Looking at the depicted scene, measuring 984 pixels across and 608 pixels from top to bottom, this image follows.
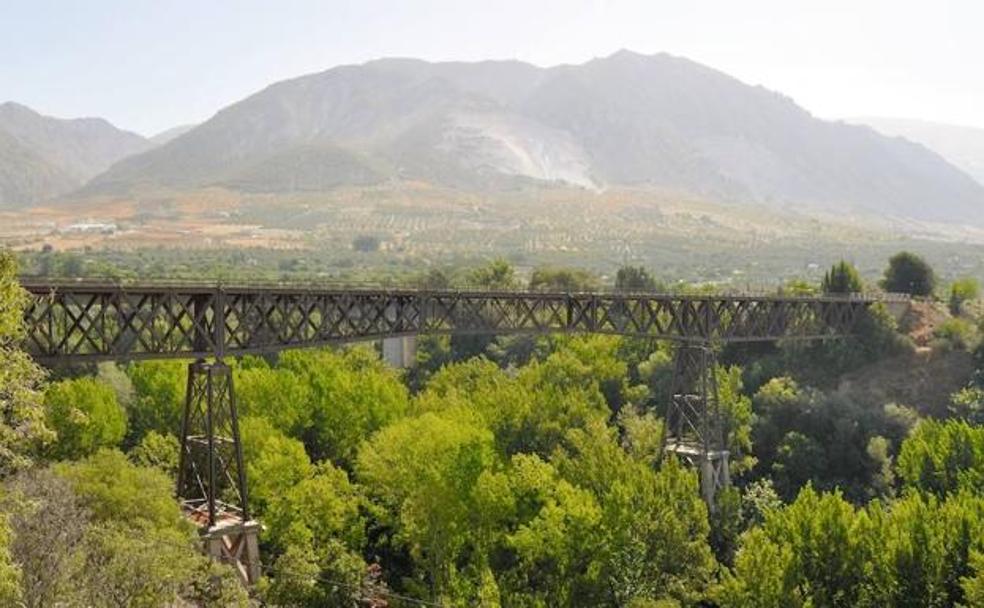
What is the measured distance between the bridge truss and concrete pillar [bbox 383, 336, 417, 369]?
32.9 m

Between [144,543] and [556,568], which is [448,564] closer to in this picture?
[556,568]

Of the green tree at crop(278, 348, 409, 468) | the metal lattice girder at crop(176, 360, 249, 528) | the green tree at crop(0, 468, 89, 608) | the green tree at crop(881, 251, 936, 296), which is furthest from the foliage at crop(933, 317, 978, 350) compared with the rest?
the green tree at crop(0, 468, 89, 608)

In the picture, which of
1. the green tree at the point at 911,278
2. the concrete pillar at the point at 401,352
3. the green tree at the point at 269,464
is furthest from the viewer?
the concrete pillar at the point at 401,352

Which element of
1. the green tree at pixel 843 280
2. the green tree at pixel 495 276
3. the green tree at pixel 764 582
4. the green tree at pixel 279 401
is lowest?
the green tree at pixel 764 582

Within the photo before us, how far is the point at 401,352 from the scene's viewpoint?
83.4 m

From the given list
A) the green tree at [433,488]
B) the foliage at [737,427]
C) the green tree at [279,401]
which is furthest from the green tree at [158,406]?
the foliage at [737,427]

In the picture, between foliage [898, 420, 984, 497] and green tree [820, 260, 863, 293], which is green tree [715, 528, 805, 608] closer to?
foliage [898, 420, 984, 497]

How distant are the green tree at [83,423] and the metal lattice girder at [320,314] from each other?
4.13 meters

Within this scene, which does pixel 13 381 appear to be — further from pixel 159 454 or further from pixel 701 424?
pixel 701 424

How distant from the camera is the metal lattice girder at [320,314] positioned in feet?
103

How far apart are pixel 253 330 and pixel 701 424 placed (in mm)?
23632

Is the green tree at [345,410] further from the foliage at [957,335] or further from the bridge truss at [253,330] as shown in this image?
the foliage at [957,335]

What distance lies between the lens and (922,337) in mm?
60844

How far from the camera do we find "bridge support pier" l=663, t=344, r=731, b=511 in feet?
150
